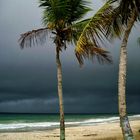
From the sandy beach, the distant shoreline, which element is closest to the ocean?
the distant shoreline

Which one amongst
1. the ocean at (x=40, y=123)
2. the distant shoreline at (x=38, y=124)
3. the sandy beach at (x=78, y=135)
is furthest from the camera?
the ocean at (x=40, y=123)

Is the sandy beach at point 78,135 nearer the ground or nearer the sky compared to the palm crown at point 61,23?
nearer the ground

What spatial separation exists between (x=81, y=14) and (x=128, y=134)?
6.59 metres

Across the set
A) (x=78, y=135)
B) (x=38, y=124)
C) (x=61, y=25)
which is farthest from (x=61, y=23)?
(x=38, y=124)

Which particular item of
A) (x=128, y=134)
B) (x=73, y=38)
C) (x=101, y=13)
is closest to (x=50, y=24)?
(x=73, y=38)

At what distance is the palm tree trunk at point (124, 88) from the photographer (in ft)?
37.7

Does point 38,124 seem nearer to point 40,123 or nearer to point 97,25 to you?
point 40,123

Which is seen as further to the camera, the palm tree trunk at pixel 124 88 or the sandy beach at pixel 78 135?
the sandy beach at pixel 78 135

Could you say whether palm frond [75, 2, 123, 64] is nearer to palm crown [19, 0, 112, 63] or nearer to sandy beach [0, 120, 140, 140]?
palm crown [19, 0, 112, 63]

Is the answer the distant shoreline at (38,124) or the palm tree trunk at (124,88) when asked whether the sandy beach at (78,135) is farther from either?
the palm tree trunk at (124,88)

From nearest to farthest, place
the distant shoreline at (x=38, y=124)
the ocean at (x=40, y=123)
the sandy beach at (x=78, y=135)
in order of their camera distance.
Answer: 1. the sandy beach at (x=78, y=135)
2. the distant shoreline at (x=38, y=124)
3. the ocean at (x=40, y=123)

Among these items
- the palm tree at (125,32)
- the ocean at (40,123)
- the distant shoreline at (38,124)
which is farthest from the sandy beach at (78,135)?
the palm tree at (125,32)

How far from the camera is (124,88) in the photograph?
1184 centimetres

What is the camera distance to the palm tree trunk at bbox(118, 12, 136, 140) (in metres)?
11.5
